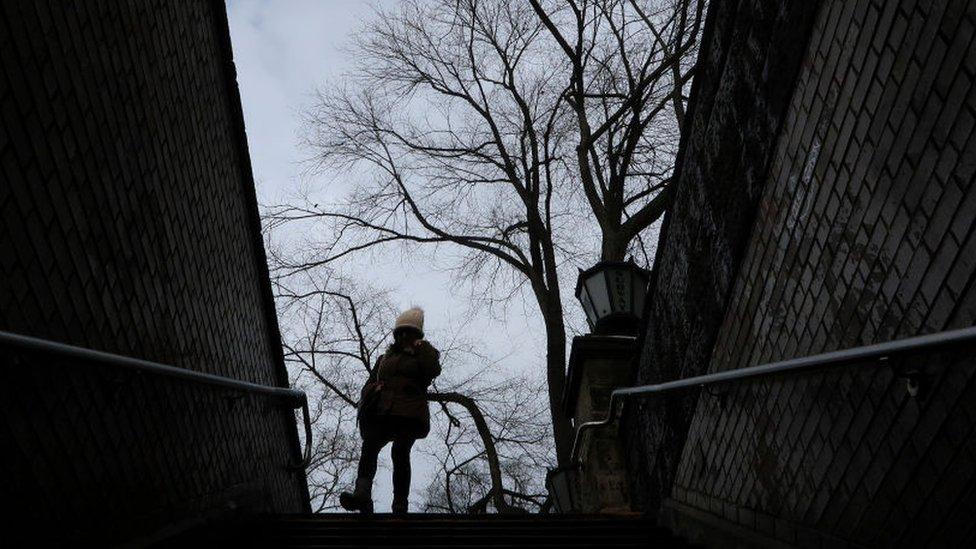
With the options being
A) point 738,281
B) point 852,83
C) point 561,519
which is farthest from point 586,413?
point 852,83

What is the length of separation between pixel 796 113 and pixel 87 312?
3.35 meters

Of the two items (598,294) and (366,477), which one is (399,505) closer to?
(366,477)

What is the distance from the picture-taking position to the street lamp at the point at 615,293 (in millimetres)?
8914

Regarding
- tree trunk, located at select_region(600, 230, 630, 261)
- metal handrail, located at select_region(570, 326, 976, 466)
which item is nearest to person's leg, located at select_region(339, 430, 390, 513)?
metal handrail, located at select_region(570, 326, 976, 466)

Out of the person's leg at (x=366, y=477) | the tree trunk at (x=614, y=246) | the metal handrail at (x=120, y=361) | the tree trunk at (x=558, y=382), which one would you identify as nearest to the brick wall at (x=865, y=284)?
the person's leg at (x=366, y=477)

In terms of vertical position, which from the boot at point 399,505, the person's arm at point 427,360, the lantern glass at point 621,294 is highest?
the lantern glass at point 621,294

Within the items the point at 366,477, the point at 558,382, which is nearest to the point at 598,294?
the point at 366,477

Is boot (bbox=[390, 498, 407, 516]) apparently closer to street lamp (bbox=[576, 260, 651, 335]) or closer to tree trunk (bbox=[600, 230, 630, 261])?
street lamp (bbox=[576, 260, 651, 335])

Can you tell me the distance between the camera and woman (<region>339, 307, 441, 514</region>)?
6.70 meters

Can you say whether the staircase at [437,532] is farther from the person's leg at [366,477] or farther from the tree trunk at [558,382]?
the tree trunk at [558,382]

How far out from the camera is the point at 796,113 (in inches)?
171

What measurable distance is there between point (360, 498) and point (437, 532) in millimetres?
1446

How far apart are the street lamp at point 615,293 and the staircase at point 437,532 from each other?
346 cm

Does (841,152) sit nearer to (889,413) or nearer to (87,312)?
(889,413)
